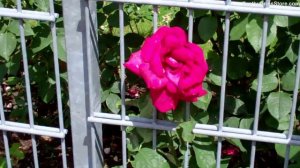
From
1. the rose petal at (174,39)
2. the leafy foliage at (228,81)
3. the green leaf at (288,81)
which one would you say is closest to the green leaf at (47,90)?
the leafy foliage at (228,81)

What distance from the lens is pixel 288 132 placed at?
2.34 m

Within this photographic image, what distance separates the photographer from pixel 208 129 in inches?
94.0

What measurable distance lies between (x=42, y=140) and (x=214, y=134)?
136 centimetres

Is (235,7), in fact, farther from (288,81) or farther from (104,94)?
(104,94)

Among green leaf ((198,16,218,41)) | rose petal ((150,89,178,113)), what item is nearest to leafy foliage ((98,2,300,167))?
green leaf ((198,16,218,41))

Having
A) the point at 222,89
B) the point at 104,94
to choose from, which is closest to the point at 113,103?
the point at 104,94

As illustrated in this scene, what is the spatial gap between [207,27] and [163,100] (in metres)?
0.32

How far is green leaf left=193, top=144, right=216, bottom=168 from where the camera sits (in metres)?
2.44

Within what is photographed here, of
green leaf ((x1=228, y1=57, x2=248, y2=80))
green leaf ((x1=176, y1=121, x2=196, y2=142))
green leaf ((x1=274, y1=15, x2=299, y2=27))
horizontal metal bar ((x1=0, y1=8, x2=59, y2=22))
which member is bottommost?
green leaf ((x1=176, y1=121, x2=196, y2=142))

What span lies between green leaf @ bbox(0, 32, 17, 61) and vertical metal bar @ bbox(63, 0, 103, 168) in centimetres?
26

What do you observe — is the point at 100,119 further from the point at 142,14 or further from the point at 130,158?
the point at 142,14

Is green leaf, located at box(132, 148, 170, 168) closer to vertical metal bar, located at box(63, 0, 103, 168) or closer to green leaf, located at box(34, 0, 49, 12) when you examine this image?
vertical metal bar, located at box(63, 0, 103, 168)

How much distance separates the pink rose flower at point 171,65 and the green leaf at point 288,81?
412 millimetres

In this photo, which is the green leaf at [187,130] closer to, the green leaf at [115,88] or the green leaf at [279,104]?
the green leaf at [279,104]
